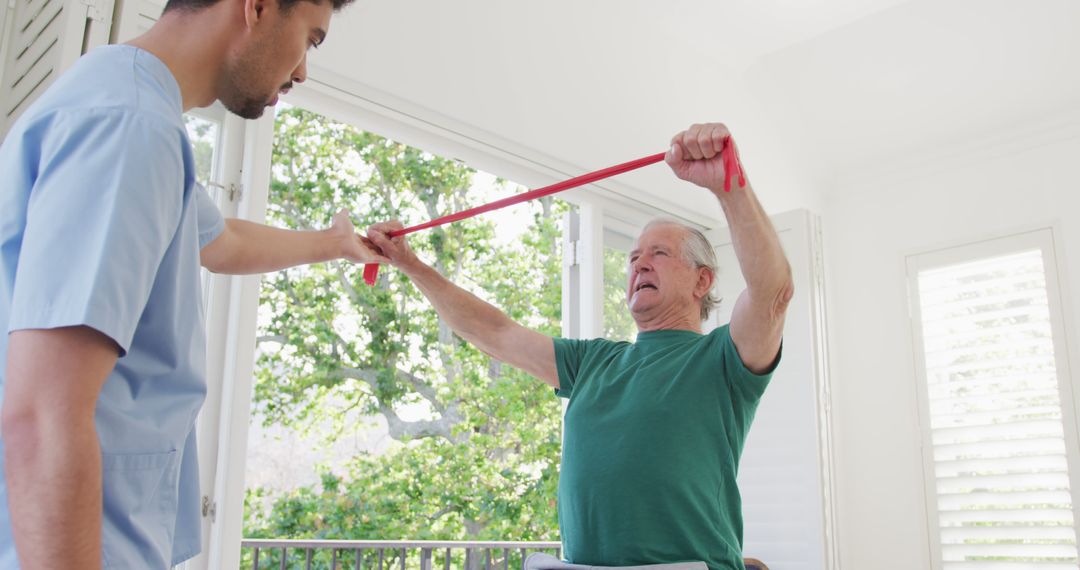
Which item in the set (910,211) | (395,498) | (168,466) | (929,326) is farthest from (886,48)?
(395,498)

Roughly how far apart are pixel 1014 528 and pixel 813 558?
39.2 inches

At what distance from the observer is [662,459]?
62.0 inches

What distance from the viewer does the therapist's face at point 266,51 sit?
89 cm

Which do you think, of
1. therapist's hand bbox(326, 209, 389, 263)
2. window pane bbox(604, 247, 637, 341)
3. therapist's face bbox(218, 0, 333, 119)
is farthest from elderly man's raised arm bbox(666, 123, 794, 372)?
window pane bbox(604, 247, 637, 341)

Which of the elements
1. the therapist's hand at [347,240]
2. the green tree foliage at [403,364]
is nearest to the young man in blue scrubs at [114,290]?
the therapist's hand at [347,240]

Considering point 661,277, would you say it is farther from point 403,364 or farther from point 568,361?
point 403,364

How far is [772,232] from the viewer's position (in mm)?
1559

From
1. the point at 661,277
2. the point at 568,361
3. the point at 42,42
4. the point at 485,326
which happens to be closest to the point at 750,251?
the point at 661,277

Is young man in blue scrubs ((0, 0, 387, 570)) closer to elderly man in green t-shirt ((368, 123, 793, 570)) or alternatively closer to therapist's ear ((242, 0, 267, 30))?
therapist's ear ((242, 0, 267, 30))

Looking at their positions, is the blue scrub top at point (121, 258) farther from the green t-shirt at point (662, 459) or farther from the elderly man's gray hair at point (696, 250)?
the elderly man's gray hair at point (696, 250)

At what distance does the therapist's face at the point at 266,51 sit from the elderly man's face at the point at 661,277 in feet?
3.63

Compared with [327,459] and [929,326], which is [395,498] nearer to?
[327,459]

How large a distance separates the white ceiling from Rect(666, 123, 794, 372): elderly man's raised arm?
1.10m

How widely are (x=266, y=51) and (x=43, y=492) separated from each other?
473 mm
